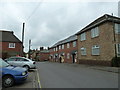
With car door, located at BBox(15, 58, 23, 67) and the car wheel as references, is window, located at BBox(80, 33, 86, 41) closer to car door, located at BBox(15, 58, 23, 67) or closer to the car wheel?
car door, located at BBox(15, 58, 23, 67)

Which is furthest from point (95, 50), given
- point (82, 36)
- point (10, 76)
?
point (10, 76)

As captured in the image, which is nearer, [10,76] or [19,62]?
[10,76]

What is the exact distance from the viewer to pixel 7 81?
25.4 ft

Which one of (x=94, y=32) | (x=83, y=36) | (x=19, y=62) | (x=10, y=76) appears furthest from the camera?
(x=83, y=36)

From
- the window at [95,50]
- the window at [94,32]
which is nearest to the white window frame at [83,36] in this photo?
the window at [94,32]

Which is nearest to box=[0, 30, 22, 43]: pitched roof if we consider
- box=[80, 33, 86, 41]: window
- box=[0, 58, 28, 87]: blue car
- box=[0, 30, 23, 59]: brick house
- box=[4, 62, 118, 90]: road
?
box=[0, 30, 23, 59]: brick house

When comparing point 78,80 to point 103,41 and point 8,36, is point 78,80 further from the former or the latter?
→ point 8,36

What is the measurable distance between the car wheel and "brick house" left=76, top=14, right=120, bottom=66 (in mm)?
15499

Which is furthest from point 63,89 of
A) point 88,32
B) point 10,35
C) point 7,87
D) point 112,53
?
point 10,35

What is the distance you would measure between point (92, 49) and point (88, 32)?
363 cm

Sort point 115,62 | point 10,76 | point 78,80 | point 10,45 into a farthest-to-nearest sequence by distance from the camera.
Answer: point 10,45, point 115,62, point 78,80, point 10,76

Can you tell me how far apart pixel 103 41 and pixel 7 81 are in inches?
662

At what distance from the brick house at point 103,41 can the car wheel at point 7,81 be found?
50.9 ft

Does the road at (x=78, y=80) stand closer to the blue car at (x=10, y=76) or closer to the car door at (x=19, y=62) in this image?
the blue car at (x=10, y=76)
